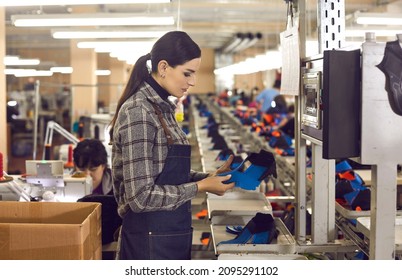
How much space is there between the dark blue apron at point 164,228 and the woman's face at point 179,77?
0.29 feet

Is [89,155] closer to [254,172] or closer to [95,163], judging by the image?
[95,163]

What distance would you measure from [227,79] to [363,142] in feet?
71.8

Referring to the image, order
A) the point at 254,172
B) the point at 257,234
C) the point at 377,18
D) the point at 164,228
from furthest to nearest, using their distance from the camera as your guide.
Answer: the point at 377,18 → the point at 257,234 → the point at 254,172 → the point at 164,228

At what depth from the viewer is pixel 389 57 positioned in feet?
5.34

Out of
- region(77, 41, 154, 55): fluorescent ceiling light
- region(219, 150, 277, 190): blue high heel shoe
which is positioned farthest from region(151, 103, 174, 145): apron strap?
region(77, 41, 154, 55): fluorescent ceiling light

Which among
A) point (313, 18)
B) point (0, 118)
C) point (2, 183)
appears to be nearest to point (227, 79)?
point (313, 18)

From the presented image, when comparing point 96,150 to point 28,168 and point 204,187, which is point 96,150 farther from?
point 204,187

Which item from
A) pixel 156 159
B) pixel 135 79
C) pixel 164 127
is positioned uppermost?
pixel 135 79

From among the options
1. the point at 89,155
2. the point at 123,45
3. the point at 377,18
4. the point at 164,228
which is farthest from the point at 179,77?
the point at 123,45

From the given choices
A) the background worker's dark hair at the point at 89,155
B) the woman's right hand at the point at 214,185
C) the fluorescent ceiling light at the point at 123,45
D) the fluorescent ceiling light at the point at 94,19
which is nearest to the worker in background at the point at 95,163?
the background worker's dark hair at the point at 89,155

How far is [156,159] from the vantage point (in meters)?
1.99

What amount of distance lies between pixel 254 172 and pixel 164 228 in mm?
387

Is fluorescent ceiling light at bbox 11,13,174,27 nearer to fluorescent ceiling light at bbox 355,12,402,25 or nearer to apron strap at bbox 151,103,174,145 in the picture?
fluorescent ceiling light at bbox 355,12,402,25

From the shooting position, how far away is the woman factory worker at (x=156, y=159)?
1945 mm
